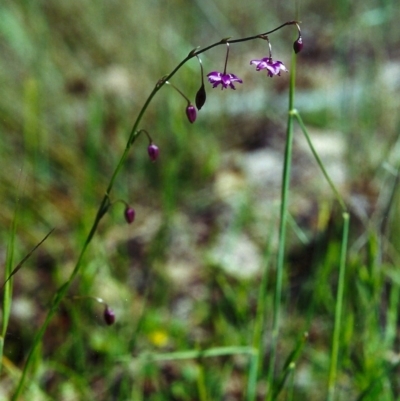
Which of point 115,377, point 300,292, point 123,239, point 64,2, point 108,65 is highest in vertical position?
point 64,2

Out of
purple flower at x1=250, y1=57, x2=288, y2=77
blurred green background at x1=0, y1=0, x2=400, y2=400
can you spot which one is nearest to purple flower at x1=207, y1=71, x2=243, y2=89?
purple flower at x1=250, y1=57, x2=288, y2=77

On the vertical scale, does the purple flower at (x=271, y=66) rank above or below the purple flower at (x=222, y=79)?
above

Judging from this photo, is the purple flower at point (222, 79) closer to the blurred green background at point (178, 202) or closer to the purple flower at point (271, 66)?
the purple flower at point (271, 66)

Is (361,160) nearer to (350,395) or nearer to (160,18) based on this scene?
(350,395)

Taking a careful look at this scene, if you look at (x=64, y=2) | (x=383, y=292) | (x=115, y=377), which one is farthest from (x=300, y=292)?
(x=64, y=2)

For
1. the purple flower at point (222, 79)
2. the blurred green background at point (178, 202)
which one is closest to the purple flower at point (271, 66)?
the purple flower at point (222, 79)

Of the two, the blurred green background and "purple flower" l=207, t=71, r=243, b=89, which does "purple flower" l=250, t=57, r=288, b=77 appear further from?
the blurred green background

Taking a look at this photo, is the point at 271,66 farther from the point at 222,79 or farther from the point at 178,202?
the point at 178,202

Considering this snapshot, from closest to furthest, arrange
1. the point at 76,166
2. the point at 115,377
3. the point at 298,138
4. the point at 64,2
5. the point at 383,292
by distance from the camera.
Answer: the point at 115,377 → the point at 383,292 → the point at 76,166 → the point at 298,138 → the point at 64,2

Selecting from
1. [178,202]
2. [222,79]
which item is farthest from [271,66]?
[178,202]
